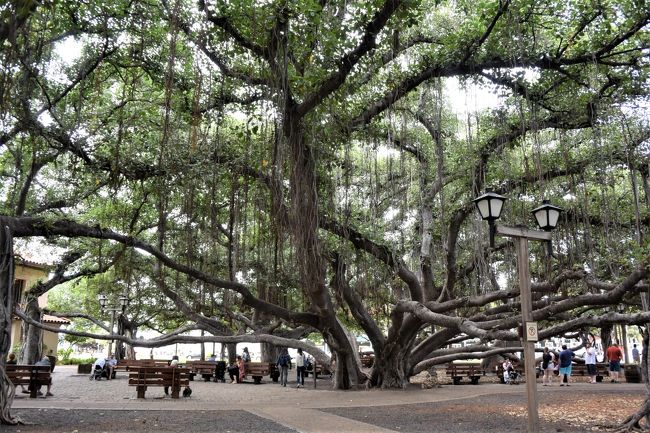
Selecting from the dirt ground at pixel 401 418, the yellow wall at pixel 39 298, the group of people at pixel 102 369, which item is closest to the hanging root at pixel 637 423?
the dirt ground at pixel 401 418

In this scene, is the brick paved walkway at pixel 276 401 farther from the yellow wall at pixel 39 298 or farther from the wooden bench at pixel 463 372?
the yellow wall at pixel 39 298

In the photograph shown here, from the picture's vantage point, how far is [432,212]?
12562 millimetres

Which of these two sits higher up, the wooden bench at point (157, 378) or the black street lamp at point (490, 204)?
the black street lamp at point (490, 204)

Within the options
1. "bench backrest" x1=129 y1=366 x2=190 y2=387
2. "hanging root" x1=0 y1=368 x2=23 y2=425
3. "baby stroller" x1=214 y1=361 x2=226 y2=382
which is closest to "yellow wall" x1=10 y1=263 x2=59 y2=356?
"baby stroller" x1=214 y1=361 x2=226 y2=382

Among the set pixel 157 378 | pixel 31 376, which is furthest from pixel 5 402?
pixel 157 378

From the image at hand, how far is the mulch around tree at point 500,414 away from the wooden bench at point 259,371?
7.89 meters

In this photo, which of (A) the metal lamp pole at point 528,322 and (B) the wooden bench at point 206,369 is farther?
(B) the wooden bench at point 206,369

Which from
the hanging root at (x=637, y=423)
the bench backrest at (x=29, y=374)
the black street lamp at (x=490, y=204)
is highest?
the black street lamp at (x=490, y=204)

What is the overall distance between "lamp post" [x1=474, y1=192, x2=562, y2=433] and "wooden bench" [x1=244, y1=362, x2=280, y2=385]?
1225cm

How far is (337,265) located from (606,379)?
10876 mm

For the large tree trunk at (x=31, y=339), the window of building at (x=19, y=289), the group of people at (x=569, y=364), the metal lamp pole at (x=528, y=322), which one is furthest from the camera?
the window of building at (x=19, y=289)

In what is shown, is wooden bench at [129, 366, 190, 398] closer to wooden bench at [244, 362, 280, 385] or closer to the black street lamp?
wooden bench at [244, 362, 280, 385]

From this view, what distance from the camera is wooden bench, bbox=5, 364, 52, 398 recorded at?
10367 millimetres

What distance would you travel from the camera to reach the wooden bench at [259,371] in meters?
16.8
